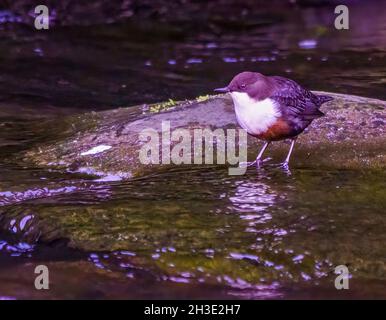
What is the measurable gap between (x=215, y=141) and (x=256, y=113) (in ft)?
2.34

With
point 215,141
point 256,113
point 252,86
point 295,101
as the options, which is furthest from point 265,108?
point 215,141

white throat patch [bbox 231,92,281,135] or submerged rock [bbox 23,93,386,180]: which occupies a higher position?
white throat patch [bbox 231,92,281,135]

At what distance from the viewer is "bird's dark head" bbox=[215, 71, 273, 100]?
536 cm

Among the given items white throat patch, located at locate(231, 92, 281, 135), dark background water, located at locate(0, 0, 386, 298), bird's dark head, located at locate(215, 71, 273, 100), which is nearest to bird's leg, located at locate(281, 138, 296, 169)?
dark background water, located at locate(0, 0, 386, 298)

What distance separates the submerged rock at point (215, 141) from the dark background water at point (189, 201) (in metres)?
0.28

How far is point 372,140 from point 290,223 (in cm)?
174

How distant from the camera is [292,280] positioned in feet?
13.4

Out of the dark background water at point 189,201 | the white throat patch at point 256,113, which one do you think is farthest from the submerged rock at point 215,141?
the white throat patch at point 256,113

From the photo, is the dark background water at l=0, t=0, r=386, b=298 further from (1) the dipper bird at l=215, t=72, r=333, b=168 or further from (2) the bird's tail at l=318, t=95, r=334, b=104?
(2) the bird's tail at l=318, t=95, r=334, b=104

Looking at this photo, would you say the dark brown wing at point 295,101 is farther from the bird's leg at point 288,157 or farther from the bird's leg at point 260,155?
the bird's leg at point 260,155

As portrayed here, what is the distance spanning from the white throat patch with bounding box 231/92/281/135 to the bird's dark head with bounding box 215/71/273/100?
0.03 metres

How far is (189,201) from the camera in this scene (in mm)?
4828
